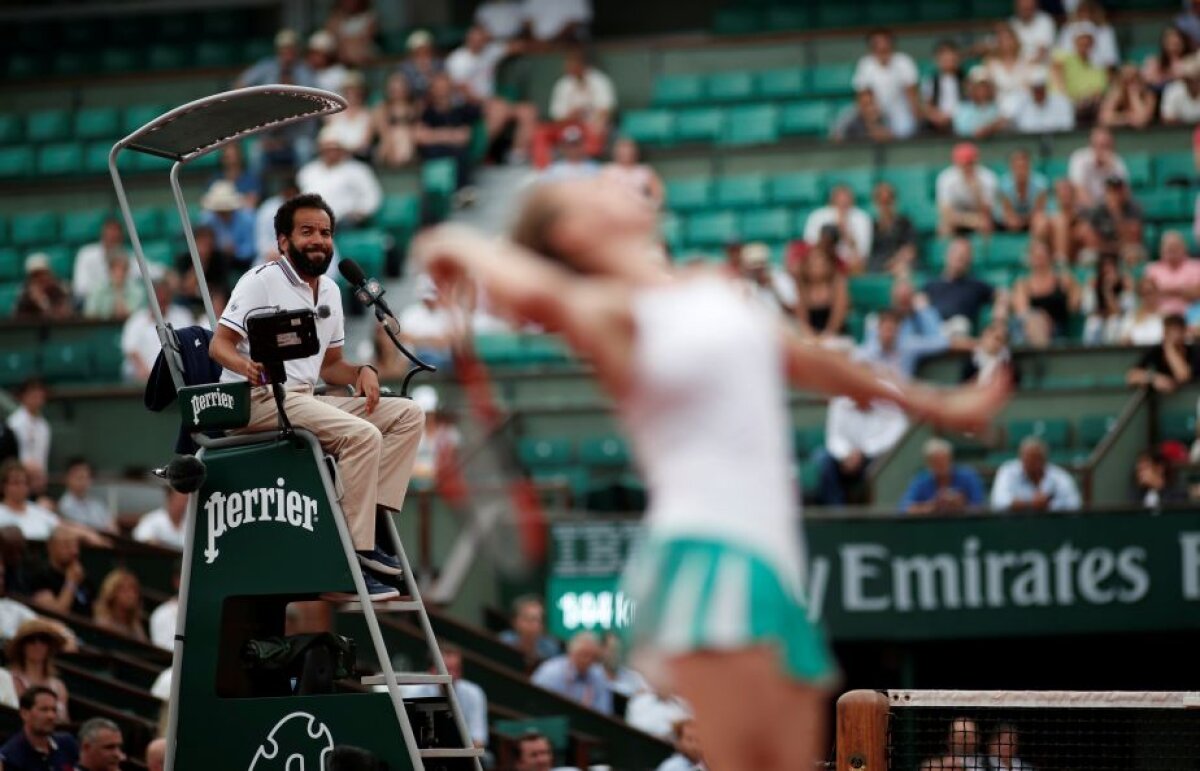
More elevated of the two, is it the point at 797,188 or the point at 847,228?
the point at 797,188

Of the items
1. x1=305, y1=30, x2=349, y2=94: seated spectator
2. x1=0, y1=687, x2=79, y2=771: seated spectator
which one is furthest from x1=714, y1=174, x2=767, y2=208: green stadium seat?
x1=0, y1=687, x2=79, y2=771: seated spectator

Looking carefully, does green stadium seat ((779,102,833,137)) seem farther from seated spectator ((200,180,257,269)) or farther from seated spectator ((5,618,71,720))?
seated spectator ((5,618,71,720))

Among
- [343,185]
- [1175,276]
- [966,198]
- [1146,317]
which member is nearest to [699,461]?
[1146,317]

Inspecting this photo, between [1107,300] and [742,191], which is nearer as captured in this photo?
[1107,300]

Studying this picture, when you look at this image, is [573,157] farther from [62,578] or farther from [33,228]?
[62,578]

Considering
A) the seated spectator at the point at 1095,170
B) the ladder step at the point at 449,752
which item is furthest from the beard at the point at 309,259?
the seated spectator at the point at 1095,170

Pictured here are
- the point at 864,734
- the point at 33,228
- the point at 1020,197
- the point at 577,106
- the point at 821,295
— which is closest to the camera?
the point at 864,734

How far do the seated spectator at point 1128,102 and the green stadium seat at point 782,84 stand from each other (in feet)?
10.7

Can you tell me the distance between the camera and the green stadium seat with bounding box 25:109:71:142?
2302cm

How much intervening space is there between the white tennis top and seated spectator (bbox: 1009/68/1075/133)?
15437 millimetres

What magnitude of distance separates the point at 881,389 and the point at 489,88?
16.9 metres

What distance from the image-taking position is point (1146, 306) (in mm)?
16125

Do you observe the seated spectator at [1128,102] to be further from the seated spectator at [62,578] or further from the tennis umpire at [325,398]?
the tennis umpire at [325,398]

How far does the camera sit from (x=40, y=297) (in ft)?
62.0
